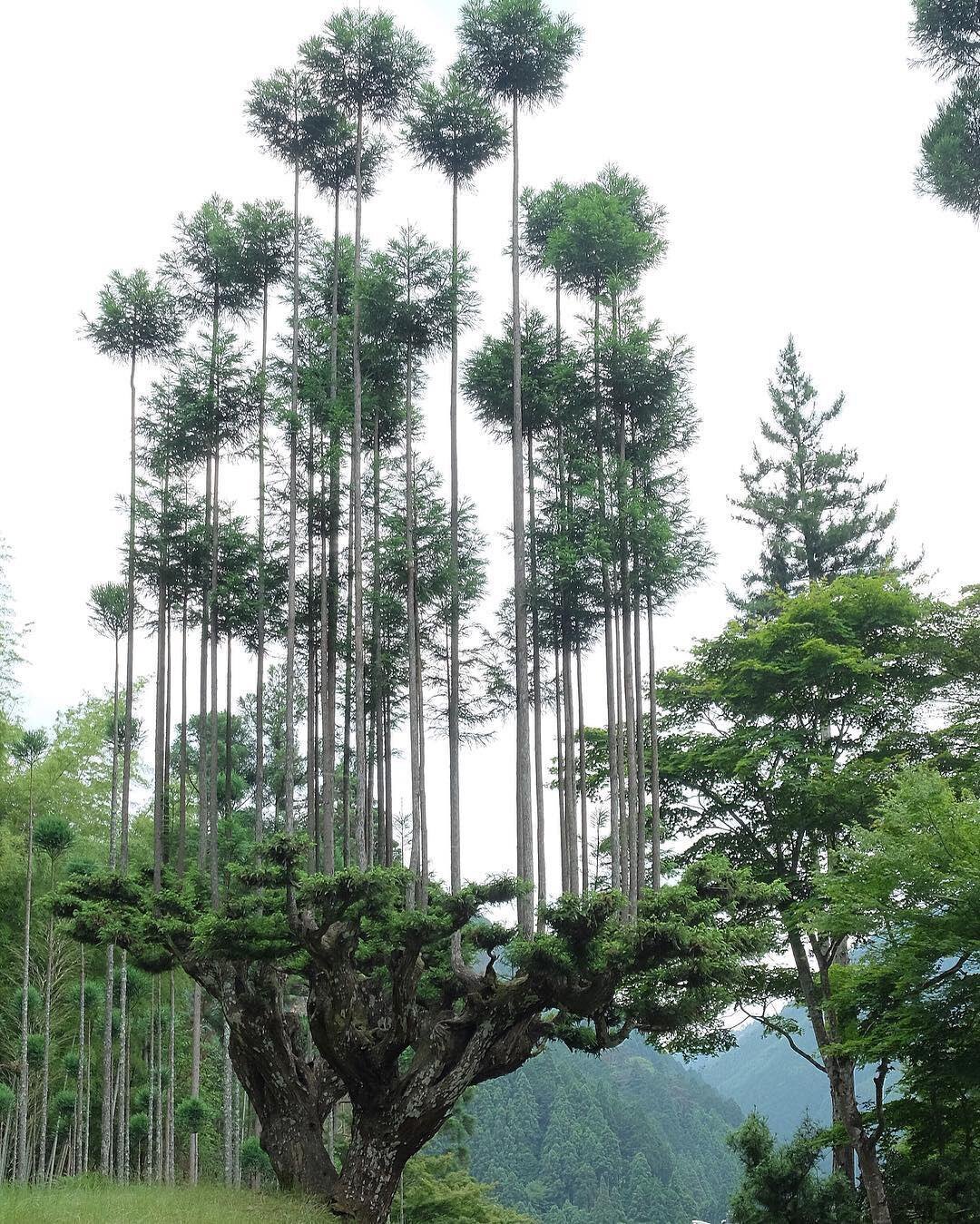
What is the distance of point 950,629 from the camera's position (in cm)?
1535

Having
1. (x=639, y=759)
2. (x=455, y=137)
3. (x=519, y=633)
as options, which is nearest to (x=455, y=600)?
(x=519, y=633)

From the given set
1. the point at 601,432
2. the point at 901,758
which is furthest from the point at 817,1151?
the point at 601,432

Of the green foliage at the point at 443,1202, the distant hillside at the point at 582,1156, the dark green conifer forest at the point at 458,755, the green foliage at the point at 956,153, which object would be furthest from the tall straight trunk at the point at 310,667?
the distant hillside at the point at 582,1156

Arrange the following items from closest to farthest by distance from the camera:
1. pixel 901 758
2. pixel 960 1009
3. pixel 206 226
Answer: pixel 960 1009, pixel 901 758, pixel 206 226

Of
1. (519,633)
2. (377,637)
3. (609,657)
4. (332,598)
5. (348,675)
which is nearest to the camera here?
(519,633)

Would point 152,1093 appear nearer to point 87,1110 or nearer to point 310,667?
point 87,1110

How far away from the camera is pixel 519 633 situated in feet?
42.9

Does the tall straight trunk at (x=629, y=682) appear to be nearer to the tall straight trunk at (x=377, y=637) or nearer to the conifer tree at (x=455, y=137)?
the conifer tree at (x=455, y=137)

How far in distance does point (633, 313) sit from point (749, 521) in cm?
801

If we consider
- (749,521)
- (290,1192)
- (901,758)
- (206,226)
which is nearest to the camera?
(290,1192)

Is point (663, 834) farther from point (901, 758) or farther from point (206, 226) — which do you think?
point (206, 226)

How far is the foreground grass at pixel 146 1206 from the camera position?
8.08 meters

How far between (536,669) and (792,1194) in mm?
7337

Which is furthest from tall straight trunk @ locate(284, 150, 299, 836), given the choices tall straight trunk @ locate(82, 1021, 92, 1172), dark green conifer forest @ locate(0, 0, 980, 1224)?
tall straight trunk @ locate(82, 1021, 92, 1172)
